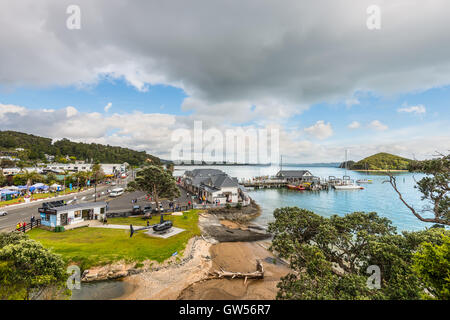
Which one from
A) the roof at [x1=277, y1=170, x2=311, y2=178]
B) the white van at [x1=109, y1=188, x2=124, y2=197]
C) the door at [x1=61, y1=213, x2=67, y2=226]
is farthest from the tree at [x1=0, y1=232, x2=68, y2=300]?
the roof at [x1=277, y1=170, x2=311, y2=178]

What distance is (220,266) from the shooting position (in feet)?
55.6

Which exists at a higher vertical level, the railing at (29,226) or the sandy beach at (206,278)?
the railing at (29,226)

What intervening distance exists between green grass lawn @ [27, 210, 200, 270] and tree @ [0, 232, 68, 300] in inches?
296

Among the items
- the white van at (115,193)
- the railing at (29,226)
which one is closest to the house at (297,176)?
the white van at (115,193)

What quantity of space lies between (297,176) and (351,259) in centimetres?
7579

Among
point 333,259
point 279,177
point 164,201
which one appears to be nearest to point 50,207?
point 164,201

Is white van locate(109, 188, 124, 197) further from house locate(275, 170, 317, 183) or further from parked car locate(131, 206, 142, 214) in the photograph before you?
house locate(275, 170, 317, 183)

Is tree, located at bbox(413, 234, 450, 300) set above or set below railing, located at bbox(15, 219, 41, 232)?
above

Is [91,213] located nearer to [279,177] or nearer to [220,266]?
[220,266]

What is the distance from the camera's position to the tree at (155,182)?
27.5 meters

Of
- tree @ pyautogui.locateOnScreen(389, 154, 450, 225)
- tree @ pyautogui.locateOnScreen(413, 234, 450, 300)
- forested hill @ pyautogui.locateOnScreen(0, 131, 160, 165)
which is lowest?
tree @ pyautogui.locateOnScreen(413, 234, 450, 300)

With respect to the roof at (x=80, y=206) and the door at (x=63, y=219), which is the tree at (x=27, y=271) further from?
the door at (x=63, y=219)

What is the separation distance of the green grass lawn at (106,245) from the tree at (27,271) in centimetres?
753

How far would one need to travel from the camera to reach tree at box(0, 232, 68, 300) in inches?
284
